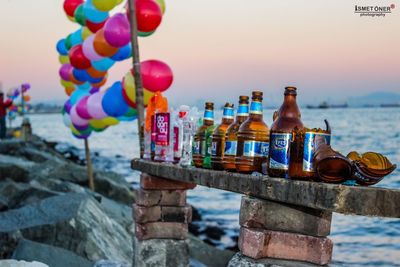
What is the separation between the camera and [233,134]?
3566 mm

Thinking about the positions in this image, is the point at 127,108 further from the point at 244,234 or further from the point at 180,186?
the point at 244,234

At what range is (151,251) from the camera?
516 centimetres

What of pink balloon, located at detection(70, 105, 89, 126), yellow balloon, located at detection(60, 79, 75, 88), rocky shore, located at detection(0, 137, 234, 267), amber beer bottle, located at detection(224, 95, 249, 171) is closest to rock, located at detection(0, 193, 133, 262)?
rocky shore, located at detection(0, 137, 234, 267)

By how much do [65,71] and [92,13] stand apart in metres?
2.55

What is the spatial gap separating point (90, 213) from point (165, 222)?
2.02 meters

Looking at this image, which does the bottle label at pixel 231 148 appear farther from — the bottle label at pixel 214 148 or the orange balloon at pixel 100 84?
the orange balloon at pixel 100 84

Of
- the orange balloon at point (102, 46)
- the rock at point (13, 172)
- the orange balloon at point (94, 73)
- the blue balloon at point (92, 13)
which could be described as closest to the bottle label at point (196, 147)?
the orange balloon at point (102, 46)

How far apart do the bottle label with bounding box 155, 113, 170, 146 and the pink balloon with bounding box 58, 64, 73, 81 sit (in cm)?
572

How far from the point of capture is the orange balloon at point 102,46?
24.0ft

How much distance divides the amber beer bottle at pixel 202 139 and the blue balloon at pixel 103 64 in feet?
12.8

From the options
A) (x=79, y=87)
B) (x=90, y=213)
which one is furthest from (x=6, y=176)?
(x=90, y=213)

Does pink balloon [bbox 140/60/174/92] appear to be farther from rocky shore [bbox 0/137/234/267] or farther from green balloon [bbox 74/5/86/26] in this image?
green balloon [bbox 74/5/86/26]

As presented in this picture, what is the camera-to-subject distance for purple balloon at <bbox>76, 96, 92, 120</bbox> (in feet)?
26.9

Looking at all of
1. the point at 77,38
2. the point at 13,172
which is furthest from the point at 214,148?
the point at 13,172
